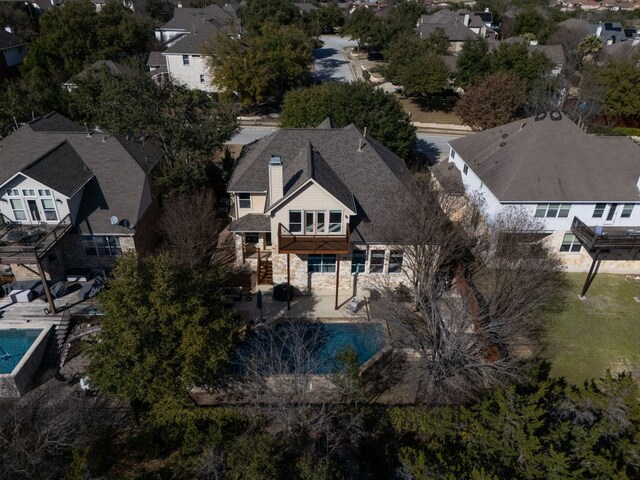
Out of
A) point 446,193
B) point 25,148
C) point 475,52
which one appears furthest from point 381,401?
point 475,52

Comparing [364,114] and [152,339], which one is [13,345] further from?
[364,114]

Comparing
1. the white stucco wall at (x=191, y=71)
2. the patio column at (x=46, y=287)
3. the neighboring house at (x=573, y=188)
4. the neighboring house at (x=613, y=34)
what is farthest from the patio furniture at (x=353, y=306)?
the neighboring house at (x=613, y=34)

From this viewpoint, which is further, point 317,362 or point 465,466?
point 317,362

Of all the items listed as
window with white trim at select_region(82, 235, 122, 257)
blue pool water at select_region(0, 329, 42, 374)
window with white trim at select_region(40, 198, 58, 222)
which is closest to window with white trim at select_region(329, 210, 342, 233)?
window with white trim at select_region(82, 235, 122, 257)

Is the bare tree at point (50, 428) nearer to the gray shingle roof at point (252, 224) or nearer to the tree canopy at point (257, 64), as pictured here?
the gray shingle roof at point (252, 224)

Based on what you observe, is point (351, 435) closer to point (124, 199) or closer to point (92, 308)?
point (92, 308)
